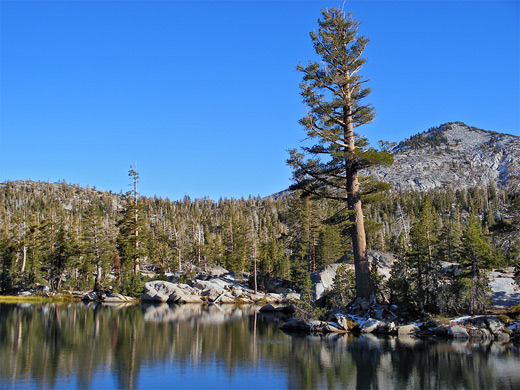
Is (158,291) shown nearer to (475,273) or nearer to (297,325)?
(297,325)

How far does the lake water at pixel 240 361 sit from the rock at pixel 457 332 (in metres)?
1.86

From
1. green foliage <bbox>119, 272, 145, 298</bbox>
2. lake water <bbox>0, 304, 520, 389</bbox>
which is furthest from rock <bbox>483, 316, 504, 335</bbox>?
green foliage <bbox>119, 272, 145, 298</bbox>

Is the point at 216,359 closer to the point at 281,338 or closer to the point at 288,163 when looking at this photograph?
the point at 281,338

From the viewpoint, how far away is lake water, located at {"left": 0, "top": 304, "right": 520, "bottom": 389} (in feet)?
42.1

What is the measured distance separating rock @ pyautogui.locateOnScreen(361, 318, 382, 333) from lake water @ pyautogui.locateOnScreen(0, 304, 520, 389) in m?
1.31

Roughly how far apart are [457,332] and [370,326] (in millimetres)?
4334

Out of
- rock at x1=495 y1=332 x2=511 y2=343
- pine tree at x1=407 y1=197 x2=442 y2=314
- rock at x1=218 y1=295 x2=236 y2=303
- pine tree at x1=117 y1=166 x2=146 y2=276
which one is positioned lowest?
rock at x1=218 y1=295 x2=236 y2=303

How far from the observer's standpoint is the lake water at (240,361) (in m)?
12.8

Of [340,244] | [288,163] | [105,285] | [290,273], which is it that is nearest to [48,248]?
[105,285]

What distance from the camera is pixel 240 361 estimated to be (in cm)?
1633

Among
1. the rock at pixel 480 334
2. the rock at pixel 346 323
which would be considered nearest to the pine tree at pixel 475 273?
the rock at pixel 480 334

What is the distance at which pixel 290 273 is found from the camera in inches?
2630

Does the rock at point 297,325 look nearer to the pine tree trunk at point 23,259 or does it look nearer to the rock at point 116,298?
the rock at point 116,298

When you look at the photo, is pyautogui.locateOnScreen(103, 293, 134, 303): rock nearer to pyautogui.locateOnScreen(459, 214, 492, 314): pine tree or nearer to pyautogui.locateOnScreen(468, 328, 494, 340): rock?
pyautogui.locateOnScreen(459, 214, 492, 314): pine tree
